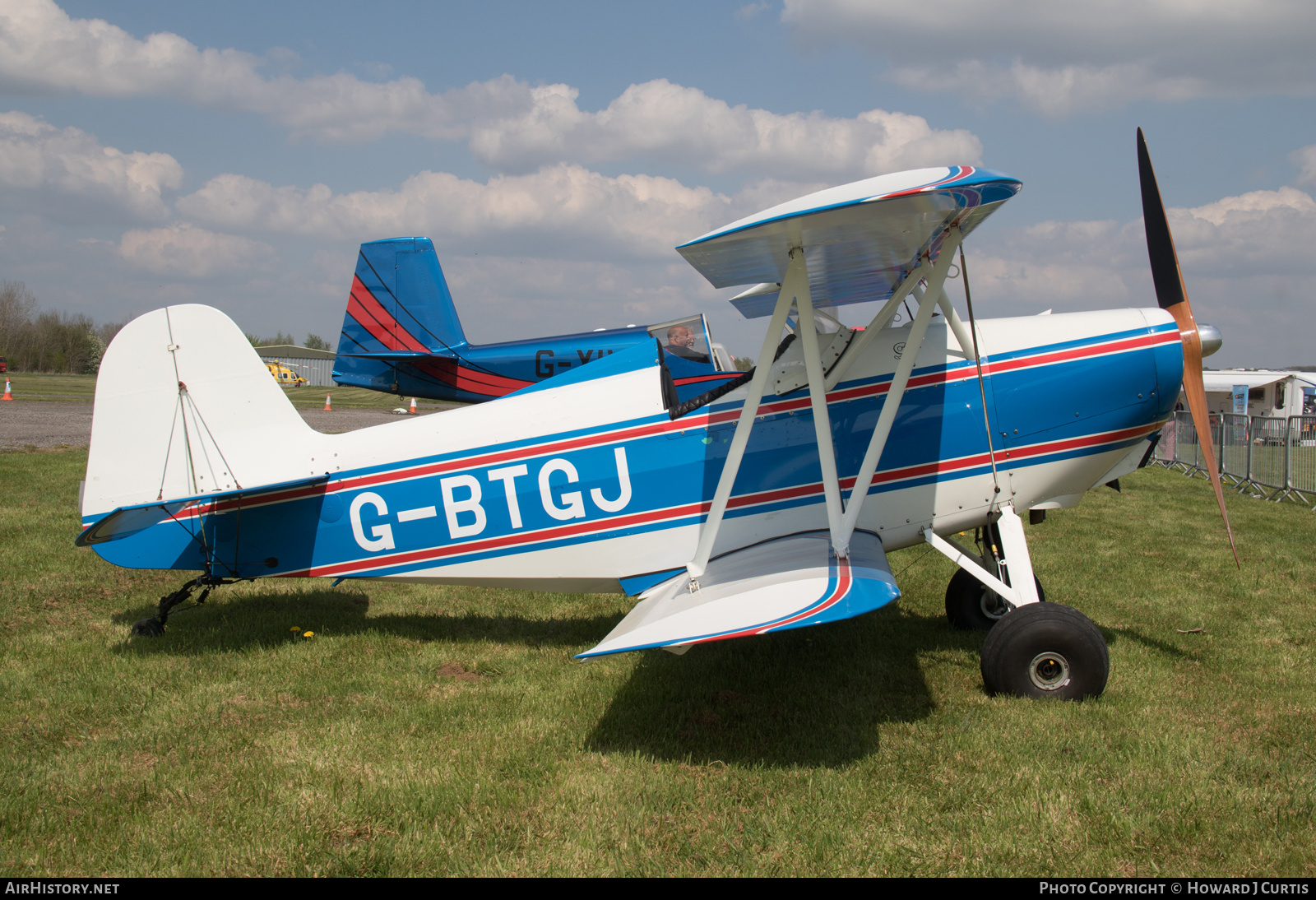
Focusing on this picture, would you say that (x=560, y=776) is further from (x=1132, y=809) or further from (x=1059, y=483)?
(x=1059, y=483)

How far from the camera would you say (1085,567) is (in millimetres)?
7672

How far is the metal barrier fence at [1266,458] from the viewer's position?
12.8 metres

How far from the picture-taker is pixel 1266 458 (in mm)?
14742

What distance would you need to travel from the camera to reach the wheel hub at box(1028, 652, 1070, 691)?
4.17 metres

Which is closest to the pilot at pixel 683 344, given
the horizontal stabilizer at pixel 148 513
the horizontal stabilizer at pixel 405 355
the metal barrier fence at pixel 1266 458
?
the horizontal stabilizer at pixel 148 513

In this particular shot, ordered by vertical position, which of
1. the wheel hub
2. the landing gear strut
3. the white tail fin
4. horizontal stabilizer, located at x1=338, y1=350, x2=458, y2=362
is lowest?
the wheel hub

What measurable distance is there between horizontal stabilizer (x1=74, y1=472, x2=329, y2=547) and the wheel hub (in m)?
4.34

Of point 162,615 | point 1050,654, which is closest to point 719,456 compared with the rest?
point 1050,654

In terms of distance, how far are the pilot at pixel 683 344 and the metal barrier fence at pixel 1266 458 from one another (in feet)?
26.2

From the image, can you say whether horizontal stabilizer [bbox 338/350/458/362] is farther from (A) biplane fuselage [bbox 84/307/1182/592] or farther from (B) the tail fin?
(A) biplane fuselage [bbox 84/307/1182/592]

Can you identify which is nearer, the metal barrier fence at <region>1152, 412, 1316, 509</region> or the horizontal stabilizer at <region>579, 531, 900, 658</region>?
the horizontal stabilizer at <region>579, 531, 900, 658</region>

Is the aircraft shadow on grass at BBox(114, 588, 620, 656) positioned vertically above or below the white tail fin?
below

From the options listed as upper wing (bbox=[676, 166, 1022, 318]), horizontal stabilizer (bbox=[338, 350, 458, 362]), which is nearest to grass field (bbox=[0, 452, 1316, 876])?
upper wing (bbox=[676, 166, 1022, 318])

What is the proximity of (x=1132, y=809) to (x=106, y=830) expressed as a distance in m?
4.04
